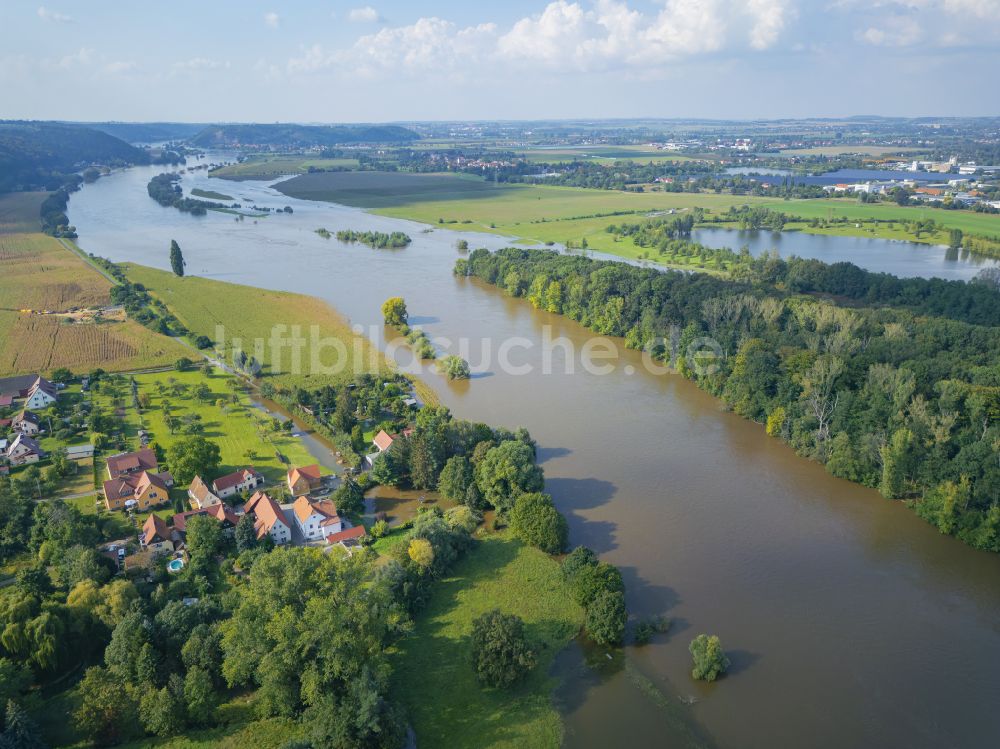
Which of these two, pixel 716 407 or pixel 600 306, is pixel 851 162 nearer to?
pixel 600 306

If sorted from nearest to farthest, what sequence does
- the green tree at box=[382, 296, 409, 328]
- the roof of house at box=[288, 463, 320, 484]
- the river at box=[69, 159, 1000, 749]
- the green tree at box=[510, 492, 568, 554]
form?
the river at box=[69, 159, 1000, 749], the green tree at box=[510, 492, 568, 554], the roof of house at box=[288, 463, 320, 484], the green tree at box=[382, 296, 409, 328]

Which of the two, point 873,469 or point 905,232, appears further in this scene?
point 905,232

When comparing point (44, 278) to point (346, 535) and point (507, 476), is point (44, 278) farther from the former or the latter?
point (507, 476)

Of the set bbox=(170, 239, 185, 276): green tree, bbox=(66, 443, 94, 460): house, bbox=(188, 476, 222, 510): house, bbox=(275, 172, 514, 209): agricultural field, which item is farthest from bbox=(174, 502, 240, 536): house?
bbox=(275, 172, 514, 209): agricultural field

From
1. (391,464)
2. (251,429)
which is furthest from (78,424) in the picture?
(391,464)

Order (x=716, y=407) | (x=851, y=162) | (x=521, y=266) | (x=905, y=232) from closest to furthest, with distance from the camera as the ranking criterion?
1. (x=716, y=407)
2. (x=521, y=266)
3. (x=905, y=232)
4. (x=851, y=162)

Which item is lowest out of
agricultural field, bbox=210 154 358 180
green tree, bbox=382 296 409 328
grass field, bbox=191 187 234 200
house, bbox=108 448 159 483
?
house, bbox=108 448 159 483

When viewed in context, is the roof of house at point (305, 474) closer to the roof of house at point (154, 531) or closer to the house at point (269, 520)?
the house at point (269, 520)

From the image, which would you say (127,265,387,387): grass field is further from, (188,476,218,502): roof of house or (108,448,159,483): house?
(188,476,218,502): roof of house
